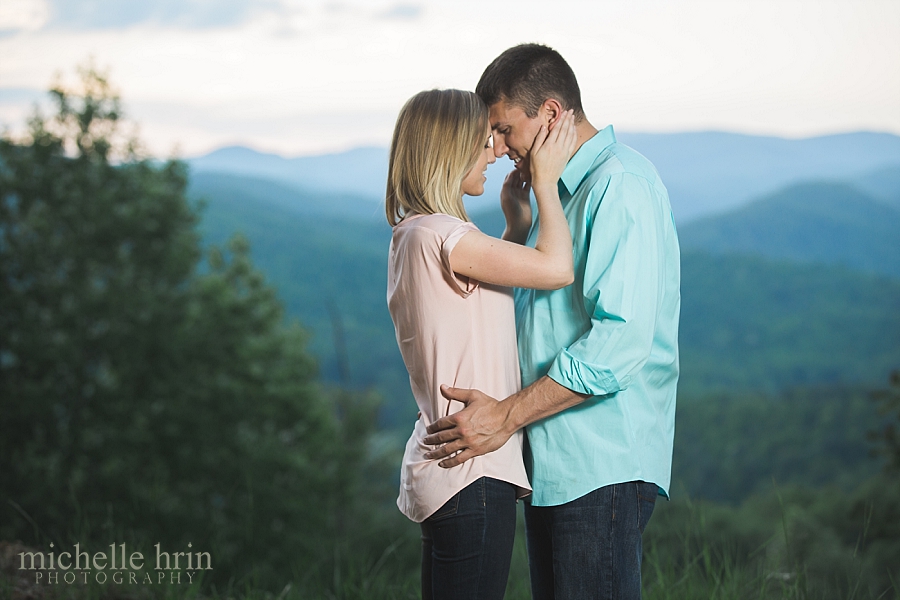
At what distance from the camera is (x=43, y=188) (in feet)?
51.8

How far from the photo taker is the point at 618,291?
1779mm

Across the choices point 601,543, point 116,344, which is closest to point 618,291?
point 601,543

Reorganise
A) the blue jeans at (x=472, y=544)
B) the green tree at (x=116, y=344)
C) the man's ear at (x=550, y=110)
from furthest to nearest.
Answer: the green tree at (x=116, y=344) < the man's ear at (x=550, y=110) < the blue jeans at (x=472, y=544)

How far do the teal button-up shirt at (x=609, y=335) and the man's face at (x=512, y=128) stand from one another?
0.14 metres

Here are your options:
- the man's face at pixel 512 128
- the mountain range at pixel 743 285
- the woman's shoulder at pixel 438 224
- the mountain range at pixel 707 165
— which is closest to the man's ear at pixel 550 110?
the man's face at pixel 512 128

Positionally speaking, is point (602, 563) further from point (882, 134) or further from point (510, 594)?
point (882, 134)

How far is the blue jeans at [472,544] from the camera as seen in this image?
174 centimetres

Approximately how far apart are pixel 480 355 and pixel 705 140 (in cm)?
14856

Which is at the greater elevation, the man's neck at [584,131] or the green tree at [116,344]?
the man's neck at [584,131]

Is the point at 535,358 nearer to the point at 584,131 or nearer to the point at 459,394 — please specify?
the point at 459,394

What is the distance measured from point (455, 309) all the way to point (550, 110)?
649mm

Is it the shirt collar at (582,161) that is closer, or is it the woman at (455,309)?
the woman at (455,309)

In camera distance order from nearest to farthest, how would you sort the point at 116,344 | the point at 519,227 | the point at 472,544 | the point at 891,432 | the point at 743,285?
the point at 472,544, the point at 519,227, the point at 891,432, the point at 116,344, the point at 743,285

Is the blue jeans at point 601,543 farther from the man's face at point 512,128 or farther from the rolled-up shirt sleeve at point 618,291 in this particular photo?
the man's face at point 512,128
